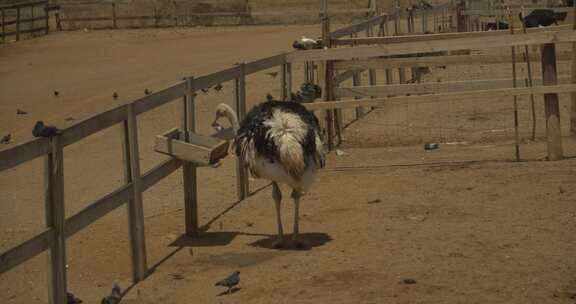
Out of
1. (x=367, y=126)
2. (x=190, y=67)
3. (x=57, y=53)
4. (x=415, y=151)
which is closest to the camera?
(x=415, y=151)

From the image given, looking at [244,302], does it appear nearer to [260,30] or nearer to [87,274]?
[87,274]

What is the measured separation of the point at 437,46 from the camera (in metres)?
11.6

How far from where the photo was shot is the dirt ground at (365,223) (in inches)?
279

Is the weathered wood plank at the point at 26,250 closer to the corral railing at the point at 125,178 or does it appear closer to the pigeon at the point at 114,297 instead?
the corral railing at the point at 125,178

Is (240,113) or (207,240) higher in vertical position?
(240,113)

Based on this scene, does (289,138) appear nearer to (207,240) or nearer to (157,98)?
(157,98)

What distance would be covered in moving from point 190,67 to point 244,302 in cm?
1921

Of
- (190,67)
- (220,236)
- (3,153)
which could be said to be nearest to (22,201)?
(220,236)

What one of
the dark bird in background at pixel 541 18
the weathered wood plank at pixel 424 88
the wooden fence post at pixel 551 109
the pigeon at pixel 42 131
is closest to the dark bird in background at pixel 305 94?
the weathered wood plank at pixel 424 88

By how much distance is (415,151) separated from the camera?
13.0 meters

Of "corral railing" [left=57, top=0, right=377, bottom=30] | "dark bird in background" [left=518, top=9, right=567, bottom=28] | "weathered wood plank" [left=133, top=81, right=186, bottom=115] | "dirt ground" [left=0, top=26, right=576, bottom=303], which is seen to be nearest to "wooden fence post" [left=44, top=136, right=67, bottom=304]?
"dirt ground" [left=0, top=26, right=576, bottom=303]

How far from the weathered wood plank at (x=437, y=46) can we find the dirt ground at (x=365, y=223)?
132cm

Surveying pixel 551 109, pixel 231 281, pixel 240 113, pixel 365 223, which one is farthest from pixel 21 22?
pixel 231 281

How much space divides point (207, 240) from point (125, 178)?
159cm
